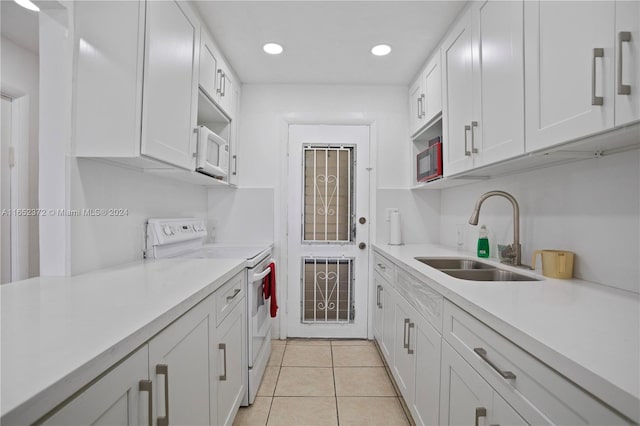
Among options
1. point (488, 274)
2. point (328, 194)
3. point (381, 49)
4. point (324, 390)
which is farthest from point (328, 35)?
point (324, 390)

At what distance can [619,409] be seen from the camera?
1.63ft

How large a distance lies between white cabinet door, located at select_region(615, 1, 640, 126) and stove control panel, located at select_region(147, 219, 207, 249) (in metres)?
2.05

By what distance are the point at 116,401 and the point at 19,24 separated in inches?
79.4

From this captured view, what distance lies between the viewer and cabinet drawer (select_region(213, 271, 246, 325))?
4.41ft

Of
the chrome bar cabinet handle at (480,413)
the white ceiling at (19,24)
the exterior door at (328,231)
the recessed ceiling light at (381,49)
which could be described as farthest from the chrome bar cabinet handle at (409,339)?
the white ceiling at (19,24)

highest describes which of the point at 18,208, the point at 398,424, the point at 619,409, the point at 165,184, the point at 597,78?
the point at 597,78

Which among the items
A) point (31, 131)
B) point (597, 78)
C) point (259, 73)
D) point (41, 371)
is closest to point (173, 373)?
point (41, 371)

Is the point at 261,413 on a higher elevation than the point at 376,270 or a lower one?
lower

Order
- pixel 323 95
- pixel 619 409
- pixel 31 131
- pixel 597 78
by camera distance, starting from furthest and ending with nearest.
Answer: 1. pixel 323 95
2. pixel 31 131
3. pixel 597 78
4. pixel 619 409

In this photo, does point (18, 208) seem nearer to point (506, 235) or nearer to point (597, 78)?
point (597, 78)

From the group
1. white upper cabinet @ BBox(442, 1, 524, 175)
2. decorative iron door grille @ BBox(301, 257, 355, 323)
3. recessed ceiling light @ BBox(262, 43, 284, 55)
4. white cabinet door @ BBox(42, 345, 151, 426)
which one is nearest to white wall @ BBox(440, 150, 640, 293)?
white upper cabinet @ BBox(442, 1, 524, 175)

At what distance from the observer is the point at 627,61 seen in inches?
32.4

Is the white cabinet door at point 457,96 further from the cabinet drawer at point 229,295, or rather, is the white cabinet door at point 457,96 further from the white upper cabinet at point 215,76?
the white upper cabinet at point 215,76

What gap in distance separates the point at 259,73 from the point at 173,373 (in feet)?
7.93
